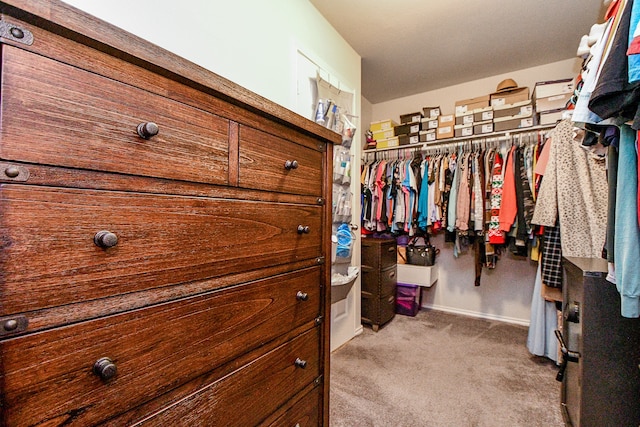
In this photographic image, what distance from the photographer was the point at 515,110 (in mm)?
2670

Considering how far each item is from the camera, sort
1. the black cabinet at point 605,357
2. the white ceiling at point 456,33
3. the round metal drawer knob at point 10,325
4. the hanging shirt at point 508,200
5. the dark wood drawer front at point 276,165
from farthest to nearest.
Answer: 1. the hanging shirt at point 508,200
2. the white ceiling at point 456,33
3. the black cabinet at point 605,357
4. the dark wood drawer front at point 276,165
5. the round metal drawer knob at point 10,325

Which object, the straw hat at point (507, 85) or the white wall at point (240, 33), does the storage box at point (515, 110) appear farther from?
the white wall at point (240, 33)

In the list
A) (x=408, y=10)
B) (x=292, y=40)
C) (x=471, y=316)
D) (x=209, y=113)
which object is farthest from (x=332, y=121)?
(x=471, y=316)

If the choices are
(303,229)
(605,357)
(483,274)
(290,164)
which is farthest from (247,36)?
(483,274)

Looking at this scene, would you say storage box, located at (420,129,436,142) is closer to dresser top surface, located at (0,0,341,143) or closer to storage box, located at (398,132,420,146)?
storage box, located at (398,132,420,146)

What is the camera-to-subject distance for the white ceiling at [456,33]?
202 centimetres

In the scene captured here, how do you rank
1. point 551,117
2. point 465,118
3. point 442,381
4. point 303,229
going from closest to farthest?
1. point 303,229
2. point 442,381
3. point 551,117
4. point 465,118

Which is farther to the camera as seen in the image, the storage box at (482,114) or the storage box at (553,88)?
the storage box at (482,114)

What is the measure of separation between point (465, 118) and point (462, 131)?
128mm

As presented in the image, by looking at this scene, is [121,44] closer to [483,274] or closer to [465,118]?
[465,118]

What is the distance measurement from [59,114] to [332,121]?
1621 mm

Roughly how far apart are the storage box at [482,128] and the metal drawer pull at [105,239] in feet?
10.2

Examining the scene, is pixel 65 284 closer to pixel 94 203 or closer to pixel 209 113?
pixel 94 203

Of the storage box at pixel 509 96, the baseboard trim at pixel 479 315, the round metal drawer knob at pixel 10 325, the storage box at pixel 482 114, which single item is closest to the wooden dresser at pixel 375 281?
the baseboard trim at pixel 479 315
